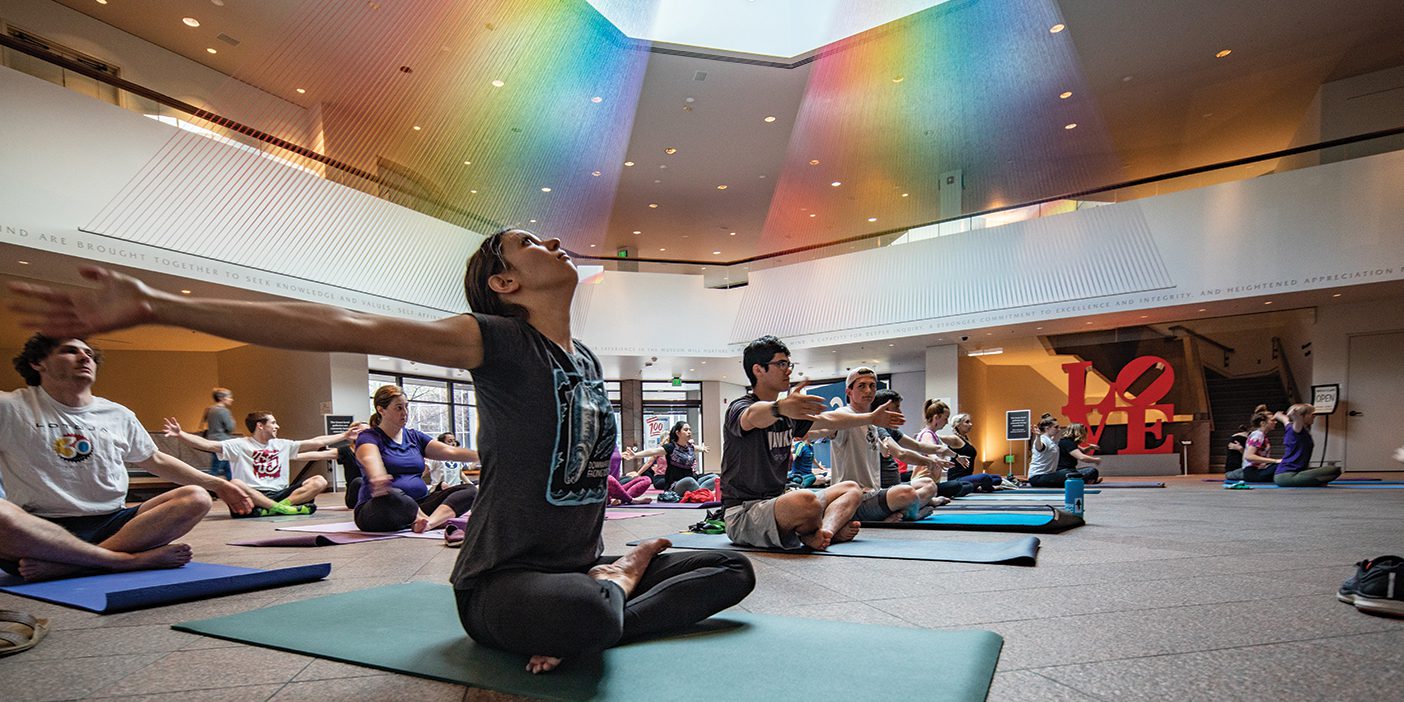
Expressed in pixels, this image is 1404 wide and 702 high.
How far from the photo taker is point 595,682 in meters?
1.51

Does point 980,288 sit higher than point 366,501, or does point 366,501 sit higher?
point 980,288

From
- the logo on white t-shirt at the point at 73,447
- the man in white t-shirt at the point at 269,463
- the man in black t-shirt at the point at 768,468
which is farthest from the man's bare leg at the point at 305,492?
the man in black t-shirt at the point at 768,468

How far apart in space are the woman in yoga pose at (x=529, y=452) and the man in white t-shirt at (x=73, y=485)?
7.28ft

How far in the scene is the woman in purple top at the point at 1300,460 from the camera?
855 cm

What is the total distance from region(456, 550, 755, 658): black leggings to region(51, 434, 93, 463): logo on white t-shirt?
8.10ft

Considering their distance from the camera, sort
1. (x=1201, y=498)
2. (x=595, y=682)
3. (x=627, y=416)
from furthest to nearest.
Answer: (x=627, y=416) < (x=1201, y=498) < (x=595, y=682)

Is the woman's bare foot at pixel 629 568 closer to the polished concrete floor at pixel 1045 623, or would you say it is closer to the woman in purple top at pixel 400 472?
the polished concrete floor at pixel 1045 623

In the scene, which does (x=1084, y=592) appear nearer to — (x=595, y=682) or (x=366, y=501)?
(x=595, y=682)

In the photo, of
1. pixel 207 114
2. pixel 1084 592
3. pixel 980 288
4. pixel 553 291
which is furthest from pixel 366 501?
pixel 980 288

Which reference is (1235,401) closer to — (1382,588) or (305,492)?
(1382,588)

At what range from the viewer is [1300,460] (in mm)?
8883

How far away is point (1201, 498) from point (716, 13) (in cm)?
880

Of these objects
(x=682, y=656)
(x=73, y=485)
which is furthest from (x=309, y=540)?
(x=682, y=656)

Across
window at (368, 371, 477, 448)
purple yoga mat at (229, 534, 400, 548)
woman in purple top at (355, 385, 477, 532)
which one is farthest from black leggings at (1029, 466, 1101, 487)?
window at (368, 371, 477, 448)
